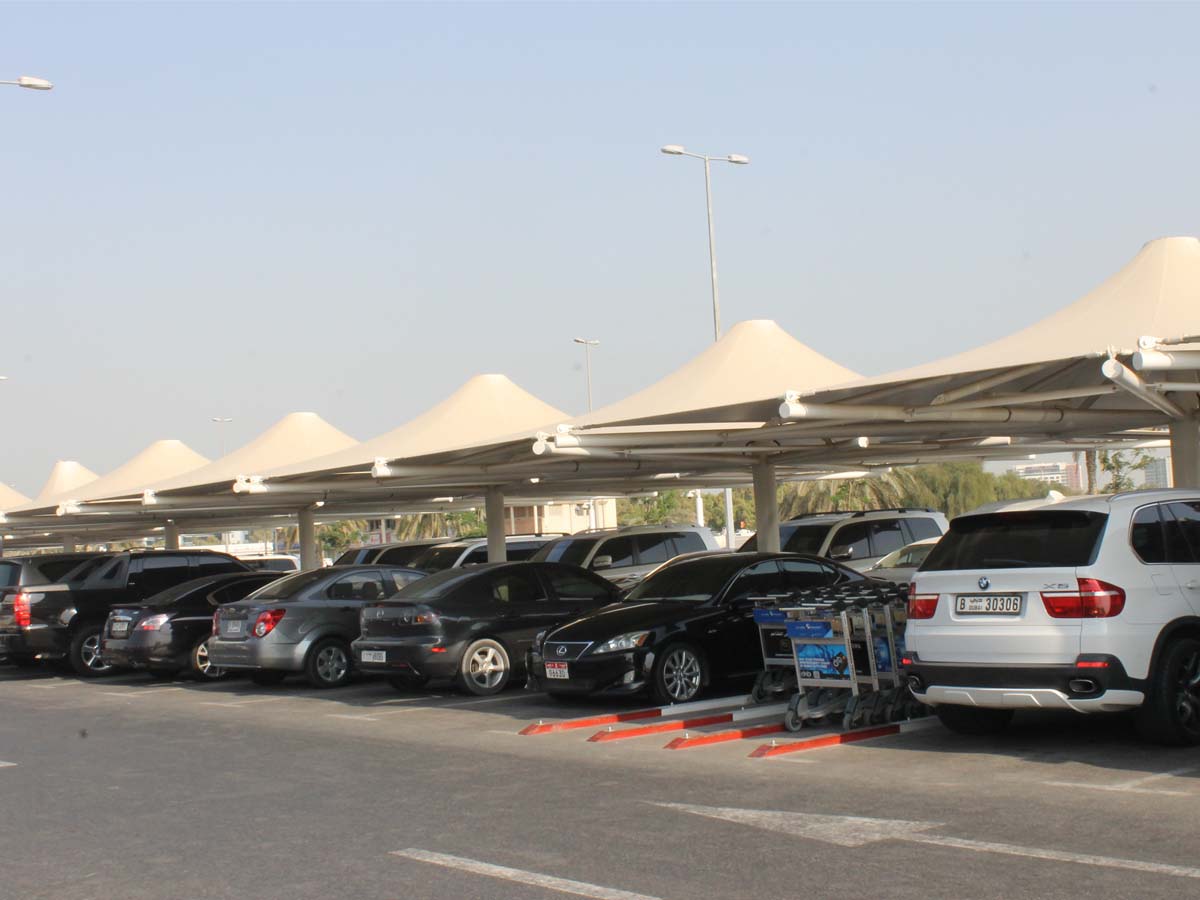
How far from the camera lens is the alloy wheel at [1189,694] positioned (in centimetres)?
968

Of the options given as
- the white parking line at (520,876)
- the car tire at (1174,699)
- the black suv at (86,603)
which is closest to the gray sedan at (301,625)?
the black suv at (86,603)

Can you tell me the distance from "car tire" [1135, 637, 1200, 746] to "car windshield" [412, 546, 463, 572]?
16.8 m

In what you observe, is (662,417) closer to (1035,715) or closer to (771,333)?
(771,333)

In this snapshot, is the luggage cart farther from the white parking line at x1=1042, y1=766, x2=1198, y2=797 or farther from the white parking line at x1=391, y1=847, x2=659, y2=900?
the white parking line at x1=391, y1=847, x2=659, y2=900

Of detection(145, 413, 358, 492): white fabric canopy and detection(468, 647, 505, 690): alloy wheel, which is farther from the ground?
detection(145, 413, 358, 492): white fabric canopy

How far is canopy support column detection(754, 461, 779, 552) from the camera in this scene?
21.3 meters

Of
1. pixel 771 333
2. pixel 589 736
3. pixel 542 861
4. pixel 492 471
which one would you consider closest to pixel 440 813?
pixel 542 861

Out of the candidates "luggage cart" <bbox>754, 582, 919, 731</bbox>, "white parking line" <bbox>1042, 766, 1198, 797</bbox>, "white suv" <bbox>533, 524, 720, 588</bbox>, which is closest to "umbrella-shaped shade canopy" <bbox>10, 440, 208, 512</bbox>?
"white suv" <bbox>533, 524, 720, 588</bbox>

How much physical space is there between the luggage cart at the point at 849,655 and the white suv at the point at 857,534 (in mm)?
9896

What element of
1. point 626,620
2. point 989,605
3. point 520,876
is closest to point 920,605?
point 989,605

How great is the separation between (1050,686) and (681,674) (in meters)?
4.87

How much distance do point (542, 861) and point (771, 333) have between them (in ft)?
37.6

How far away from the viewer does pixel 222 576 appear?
2080cm

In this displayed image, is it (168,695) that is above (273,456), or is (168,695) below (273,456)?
below
